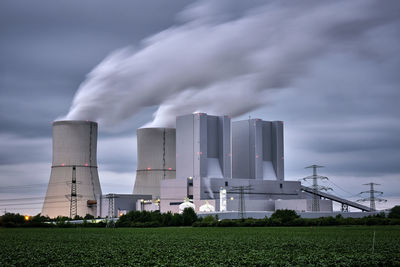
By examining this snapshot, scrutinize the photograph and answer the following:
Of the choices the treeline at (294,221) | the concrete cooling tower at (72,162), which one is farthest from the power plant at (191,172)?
the treeline at (294,221)

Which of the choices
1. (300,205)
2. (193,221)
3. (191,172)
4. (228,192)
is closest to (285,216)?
(193,221)

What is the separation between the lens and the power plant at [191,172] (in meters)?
55.7

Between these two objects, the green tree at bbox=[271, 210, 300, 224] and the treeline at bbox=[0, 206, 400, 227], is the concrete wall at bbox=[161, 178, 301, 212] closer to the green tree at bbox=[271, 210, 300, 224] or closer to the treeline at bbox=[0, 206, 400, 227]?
the treeline at bbox=[0, 206, 400, 227]

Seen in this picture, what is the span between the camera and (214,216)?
178 ft

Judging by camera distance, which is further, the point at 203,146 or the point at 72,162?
the point at 203,146

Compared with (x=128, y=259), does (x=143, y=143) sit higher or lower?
higher

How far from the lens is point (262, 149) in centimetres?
6550

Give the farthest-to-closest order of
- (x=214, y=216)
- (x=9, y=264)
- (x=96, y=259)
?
1. (x=214, y=216)
2. (x=96, y=259)
3. (x=9, y=264)

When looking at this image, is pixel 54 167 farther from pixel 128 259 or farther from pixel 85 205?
pixel 128 259

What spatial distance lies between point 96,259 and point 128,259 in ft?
3.33

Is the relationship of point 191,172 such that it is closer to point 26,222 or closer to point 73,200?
point 73,200

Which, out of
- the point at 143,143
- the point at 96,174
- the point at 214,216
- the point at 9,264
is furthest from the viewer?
the point at 143,143

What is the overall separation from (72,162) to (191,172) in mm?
12344

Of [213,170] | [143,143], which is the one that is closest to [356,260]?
[213,170]
